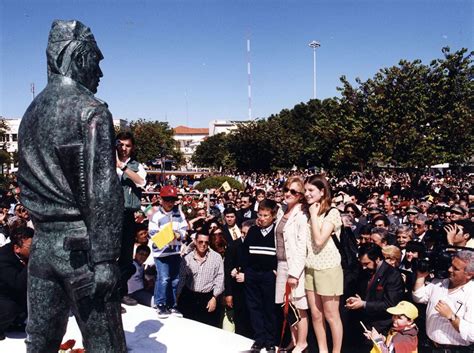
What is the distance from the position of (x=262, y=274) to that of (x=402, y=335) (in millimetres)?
1800

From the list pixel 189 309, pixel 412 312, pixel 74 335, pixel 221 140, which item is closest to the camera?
pixel 412 312

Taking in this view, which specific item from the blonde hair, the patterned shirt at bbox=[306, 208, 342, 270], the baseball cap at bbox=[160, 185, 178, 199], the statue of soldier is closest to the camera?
the blonde hair

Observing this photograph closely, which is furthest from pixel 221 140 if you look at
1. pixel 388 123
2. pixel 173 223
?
pixel 173 223

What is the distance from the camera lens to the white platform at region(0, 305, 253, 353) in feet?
17.3

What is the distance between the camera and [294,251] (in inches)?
210

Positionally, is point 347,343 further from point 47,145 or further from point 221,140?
point 221,140

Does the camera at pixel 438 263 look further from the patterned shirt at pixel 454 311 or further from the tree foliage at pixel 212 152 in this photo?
the tree foliage at pixel 212 152

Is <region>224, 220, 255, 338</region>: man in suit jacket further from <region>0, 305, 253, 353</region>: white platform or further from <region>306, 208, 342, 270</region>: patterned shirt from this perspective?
<region>306, 208, 342, 270</region>: patterned shirt

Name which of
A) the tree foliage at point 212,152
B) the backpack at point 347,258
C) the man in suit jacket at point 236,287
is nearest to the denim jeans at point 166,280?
the man in suit jacket at point 236,287

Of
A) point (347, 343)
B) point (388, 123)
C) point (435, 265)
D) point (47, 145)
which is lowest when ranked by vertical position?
point (347, 343)

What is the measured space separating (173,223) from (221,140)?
66711 mm

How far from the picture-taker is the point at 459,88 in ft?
81.1

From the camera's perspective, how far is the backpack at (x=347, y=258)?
5.46 meters

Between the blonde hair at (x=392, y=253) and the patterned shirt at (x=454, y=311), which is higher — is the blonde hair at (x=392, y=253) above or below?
above
